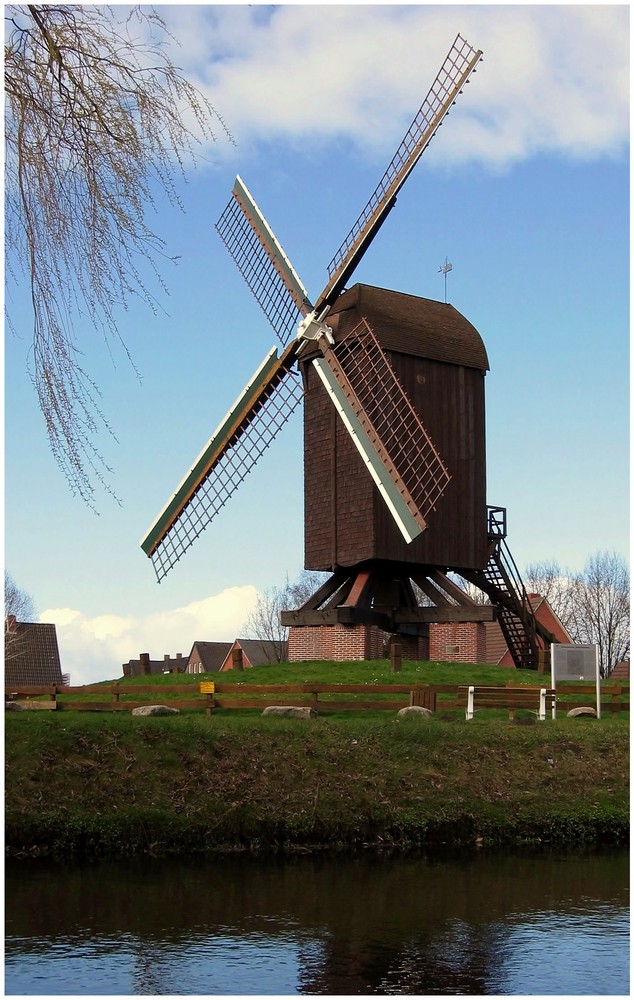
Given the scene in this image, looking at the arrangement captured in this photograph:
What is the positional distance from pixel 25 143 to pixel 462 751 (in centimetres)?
1523

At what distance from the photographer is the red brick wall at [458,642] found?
31125 millimetres

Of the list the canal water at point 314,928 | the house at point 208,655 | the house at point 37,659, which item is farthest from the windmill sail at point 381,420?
the house at point 208,655

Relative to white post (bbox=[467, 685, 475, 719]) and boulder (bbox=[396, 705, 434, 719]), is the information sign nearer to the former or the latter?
white post (bbox=[467, 685, 475, 719])

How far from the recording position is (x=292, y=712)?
22.7 m

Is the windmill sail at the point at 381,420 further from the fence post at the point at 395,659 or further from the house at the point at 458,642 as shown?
the house at the point at 458,642

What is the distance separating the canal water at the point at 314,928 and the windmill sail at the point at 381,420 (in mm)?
12326

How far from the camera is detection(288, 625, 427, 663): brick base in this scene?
30.4 metres

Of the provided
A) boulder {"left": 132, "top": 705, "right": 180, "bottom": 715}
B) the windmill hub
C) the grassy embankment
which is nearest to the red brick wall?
the grassy embankment

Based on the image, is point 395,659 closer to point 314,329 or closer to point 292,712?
point 292,712

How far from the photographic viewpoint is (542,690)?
2458cm

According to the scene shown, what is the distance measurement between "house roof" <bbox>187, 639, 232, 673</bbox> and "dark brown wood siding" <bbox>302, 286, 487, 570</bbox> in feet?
136

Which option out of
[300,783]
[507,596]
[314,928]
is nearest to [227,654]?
[507,596]

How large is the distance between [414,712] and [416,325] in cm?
1293

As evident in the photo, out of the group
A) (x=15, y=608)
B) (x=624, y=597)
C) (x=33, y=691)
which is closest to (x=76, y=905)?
(x=33, y=691)
